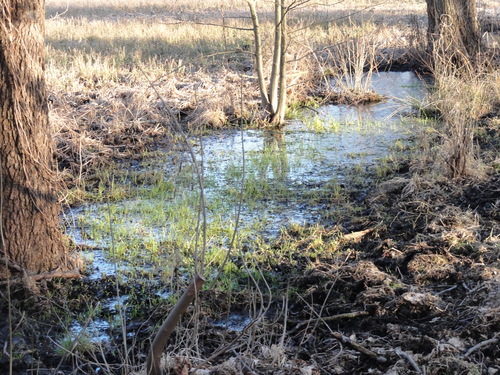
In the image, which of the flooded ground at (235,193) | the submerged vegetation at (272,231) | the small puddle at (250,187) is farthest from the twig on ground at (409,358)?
the small puddle at (250,187)

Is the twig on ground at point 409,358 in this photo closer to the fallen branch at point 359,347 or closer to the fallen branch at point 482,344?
the fallen branch at point 359,347

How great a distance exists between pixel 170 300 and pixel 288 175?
11.6ft

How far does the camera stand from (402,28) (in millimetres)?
16828

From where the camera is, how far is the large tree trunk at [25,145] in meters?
4.58

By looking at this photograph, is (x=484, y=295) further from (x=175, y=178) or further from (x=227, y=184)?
(x=175, y=178)

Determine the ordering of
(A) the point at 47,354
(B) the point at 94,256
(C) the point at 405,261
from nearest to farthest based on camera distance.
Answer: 1. (A) the point at 47,354
2. (C) the point at 405,261
3. (B) the point at 94,256

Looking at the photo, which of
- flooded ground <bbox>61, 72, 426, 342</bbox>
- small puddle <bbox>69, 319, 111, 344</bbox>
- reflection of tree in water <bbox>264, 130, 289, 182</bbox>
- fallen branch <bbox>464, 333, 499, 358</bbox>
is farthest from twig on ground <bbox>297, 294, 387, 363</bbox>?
reflection of tree in water <bbox>264, 130, 289, 182</bbox>

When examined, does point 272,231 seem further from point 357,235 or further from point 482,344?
point 482,344

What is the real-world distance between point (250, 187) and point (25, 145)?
3.19 meters

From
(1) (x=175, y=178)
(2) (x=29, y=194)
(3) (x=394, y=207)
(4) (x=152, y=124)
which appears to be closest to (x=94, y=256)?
(2) (x=29, y=194)

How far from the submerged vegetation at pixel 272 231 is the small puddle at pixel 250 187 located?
0.03m

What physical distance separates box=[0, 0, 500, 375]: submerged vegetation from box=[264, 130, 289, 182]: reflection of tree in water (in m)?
0.04

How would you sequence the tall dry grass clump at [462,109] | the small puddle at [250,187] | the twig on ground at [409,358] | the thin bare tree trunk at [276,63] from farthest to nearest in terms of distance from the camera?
the thin bare tree trunk at [276,63]
the tall dry grass clump at [462,109]
the small puddle at [250,187]
the twig on ground at [409,358]

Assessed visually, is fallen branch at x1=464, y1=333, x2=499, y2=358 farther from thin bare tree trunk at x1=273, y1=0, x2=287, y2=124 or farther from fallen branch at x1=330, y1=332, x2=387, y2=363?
thin bare tree trunk at x1=273, y1=0, x2=287, y2=124
